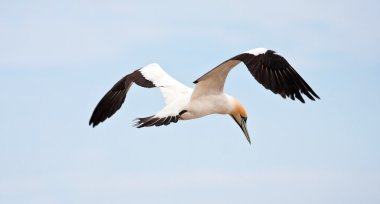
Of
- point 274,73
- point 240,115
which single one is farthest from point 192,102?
point 274,73

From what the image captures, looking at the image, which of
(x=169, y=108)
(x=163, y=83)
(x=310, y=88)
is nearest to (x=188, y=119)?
(x=169, y=108)

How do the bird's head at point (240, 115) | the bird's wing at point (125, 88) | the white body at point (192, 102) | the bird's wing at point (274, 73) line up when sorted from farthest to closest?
the bird's wing at point (125, 88), the bird's head at point (240, 115), the white body at point (192, 102), the bird's wing at point (274, 73)

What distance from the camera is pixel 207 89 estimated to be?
37.0 feet

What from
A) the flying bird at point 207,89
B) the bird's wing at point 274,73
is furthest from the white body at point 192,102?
the bird's wing at point 274,73

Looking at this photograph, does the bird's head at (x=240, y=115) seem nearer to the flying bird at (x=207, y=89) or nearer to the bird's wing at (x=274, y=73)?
the flying bird at (x=207, y=89)

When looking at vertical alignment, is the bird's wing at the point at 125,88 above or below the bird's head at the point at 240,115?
above

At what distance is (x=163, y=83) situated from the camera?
1249cm

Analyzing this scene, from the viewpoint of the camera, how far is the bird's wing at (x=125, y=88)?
40.5 ft

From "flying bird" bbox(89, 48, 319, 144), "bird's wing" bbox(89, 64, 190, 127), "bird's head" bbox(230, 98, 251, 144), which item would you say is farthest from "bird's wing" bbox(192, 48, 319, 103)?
"bird's wing" bbox(89, 64, 190, 127)

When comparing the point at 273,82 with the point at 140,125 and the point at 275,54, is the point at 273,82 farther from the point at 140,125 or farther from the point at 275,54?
the point at 140,125

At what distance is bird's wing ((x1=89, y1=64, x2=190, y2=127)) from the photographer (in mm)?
12352

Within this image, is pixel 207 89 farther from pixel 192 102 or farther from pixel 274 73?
pixel 274 73

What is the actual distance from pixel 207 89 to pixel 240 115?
1009 mm

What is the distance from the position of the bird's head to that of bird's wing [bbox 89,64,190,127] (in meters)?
0.80
